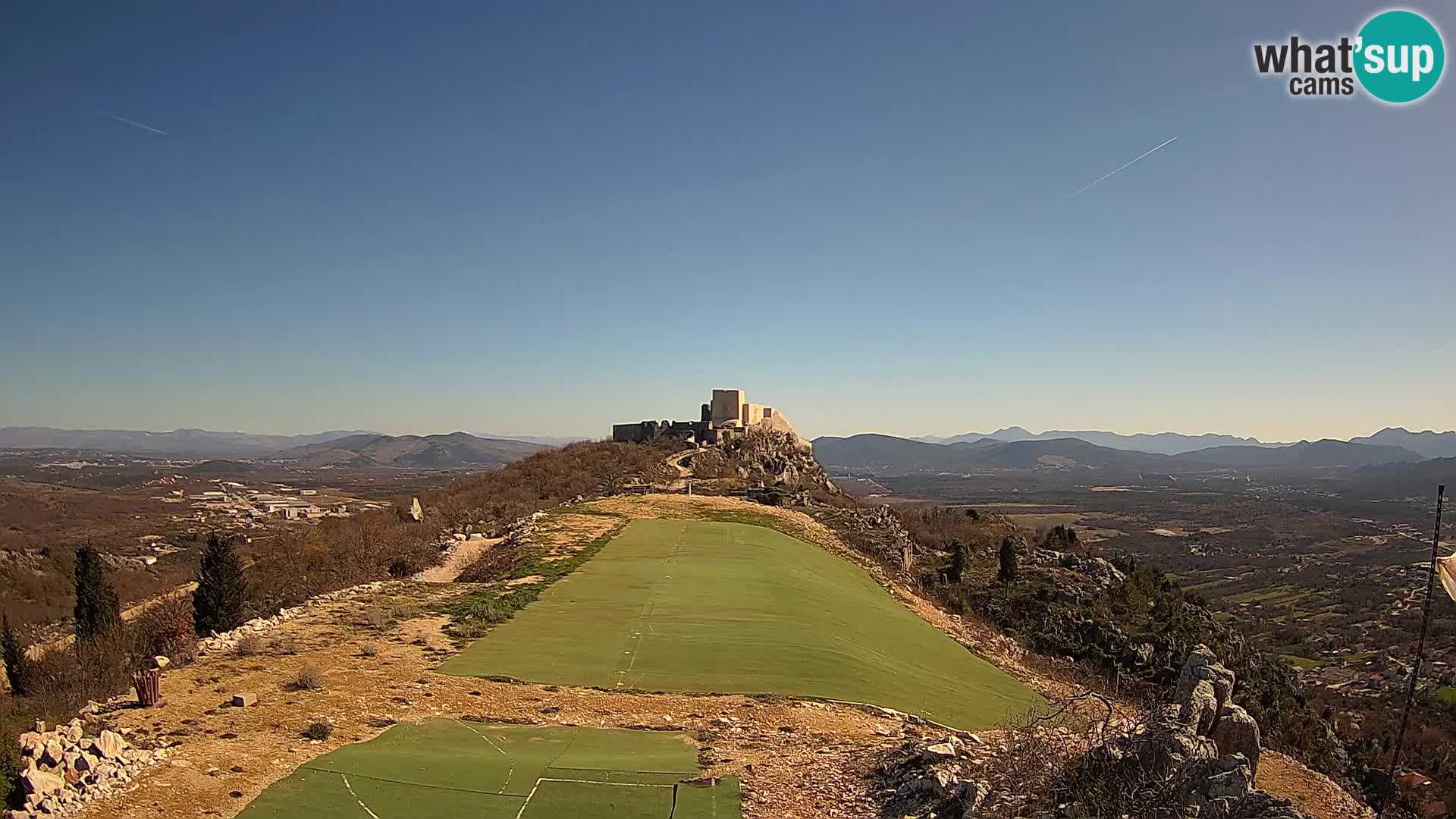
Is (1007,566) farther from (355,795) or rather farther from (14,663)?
(14,663)

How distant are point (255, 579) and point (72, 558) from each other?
44.0m

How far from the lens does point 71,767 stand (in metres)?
8.73

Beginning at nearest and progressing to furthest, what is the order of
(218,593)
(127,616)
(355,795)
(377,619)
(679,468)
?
1. (355,795)
2. (377,619)
3. (218,593)
4. (127,616)
5. (679,468)

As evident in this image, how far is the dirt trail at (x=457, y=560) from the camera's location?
24.8 metres

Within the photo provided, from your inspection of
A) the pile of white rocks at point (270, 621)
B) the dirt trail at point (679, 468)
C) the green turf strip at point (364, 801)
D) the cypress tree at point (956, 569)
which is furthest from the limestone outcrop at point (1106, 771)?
the dirt trail at point (679, 468)

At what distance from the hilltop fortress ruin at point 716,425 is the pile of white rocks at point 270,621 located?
44683mm

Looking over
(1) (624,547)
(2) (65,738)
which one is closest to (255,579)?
(1) (624,547)

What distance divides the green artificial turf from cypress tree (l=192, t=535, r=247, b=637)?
8.04m

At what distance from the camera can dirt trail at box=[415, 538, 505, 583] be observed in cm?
2477

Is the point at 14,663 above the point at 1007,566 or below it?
below

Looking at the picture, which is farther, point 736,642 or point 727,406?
point 727,406

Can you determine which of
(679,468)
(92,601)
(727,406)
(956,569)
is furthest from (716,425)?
(92,601)

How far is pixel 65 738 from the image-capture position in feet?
30.0

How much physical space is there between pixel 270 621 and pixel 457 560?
10.9m
